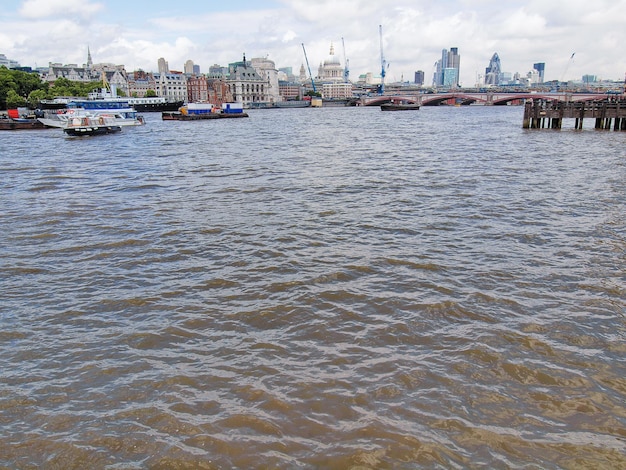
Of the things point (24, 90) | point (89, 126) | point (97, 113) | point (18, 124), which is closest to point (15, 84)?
point (24, 90)

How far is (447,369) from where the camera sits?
7.15m

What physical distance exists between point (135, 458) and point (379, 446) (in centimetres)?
269

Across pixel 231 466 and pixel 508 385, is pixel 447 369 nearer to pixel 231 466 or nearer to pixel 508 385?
pixel 508 385

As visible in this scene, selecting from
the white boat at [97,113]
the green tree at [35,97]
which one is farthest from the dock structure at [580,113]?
the green tree at [35,97]

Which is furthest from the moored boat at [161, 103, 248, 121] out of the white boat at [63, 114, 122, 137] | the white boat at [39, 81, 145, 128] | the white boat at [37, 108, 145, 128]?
the white boat at [63, 114, 122, 137]

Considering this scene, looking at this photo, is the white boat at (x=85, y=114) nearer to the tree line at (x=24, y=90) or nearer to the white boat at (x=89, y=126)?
the white boat at (x=89, y=126)

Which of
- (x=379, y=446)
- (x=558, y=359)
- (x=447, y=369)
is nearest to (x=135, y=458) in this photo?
(x=379, y=446)

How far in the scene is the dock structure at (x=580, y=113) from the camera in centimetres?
5433

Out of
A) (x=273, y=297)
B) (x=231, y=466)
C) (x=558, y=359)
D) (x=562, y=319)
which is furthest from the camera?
(x=273, y=297)

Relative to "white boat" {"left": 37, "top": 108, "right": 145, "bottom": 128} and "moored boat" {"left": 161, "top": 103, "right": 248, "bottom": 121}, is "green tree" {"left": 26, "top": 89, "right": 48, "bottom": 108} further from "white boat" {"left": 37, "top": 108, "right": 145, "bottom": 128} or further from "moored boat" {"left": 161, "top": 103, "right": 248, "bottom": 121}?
"white boat" {"left": 37, "top": 108, "right": 145, "bottom": 128}

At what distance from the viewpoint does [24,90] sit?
5256 inches

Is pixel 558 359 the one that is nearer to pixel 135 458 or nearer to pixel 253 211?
pixel 135 458

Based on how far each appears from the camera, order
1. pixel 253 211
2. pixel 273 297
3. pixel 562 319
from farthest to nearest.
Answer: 1. pixel 253 211
2. pixel 273 297
3. pixel 562 319

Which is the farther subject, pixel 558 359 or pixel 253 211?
pixel 253 211
